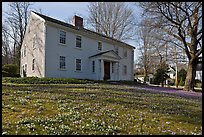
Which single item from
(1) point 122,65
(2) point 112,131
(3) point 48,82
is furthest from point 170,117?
(1) point 122,65

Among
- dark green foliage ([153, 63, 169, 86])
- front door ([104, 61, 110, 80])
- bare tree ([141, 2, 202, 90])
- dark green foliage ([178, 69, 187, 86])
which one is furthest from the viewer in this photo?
dark green foliage ([178, 69, 187, 86])

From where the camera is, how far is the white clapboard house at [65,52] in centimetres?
2145

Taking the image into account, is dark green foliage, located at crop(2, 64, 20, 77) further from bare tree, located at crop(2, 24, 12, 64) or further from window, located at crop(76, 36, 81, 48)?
bare tree, located at crop(2, 24, 12, 64)

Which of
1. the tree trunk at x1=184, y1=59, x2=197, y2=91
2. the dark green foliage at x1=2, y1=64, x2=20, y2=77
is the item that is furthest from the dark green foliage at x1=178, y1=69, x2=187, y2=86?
the dark green foliage at x1=2, y1=64, x2=20, y2=77

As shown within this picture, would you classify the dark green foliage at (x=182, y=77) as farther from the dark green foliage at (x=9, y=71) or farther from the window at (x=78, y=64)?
the dark green foliage at (x=9, y=71)

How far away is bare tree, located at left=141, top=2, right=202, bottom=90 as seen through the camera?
19359mm

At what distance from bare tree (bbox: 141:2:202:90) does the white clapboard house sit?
7.60 meters

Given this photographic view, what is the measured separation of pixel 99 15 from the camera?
42312mm

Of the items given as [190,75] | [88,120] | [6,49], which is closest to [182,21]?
[190,75]

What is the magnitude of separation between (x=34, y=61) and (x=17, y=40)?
809 inches

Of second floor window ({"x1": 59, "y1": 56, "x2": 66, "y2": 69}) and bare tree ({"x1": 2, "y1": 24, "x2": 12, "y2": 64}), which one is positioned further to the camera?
bare tree ({"x1": 2, "y1": 24, "x2": 12, "y2": 64})

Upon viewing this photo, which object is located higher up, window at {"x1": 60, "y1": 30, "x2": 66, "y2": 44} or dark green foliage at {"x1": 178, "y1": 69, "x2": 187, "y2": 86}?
window at {"x1": 60, "y1": 30, "x2": 66, "y2": 44}

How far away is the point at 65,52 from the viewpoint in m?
22.8

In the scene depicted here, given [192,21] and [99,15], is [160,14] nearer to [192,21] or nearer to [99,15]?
[192,21]
